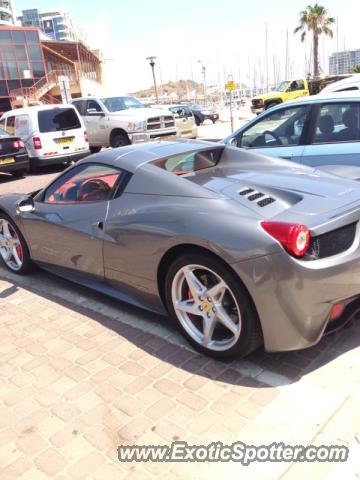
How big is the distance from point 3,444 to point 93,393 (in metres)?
0.58

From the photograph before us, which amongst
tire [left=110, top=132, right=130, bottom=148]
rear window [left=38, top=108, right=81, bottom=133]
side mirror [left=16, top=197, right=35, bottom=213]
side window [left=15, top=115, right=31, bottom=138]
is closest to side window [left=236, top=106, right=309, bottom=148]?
side mirror [left=16, top=197, right=35, bottom=213]

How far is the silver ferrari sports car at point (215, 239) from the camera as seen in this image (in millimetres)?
2584

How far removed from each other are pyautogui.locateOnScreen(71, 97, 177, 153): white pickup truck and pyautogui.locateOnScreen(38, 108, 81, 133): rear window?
170 centimetres

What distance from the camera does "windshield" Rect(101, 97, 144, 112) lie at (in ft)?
49.5

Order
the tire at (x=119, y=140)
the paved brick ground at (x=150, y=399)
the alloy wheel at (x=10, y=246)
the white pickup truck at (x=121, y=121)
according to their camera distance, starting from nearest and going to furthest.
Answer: the paved brick ground at (x=150, y=399), the alloy wheel at (x=10, y=246), the white pickup truck at (x=121, y=121), the tire at (x=119, y=140)

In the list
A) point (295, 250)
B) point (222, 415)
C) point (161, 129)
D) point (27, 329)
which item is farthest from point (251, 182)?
point (161, 129)

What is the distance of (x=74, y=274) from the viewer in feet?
13.2

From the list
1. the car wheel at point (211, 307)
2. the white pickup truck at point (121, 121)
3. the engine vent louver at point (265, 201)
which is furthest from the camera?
the white pickup truck at point (121, 121)

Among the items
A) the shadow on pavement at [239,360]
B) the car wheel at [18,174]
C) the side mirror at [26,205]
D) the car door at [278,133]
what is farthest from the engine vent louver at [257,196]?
the car wheel at [18,174]

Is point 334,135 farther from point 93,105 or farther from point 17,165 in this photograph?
point 93,105

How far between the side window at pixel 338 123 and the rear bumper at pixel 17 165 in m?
8.77

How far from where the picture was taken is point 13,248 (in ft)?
16.1

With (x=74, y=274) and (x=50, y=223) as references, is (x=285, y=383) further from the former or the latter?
(x=50, y=223)

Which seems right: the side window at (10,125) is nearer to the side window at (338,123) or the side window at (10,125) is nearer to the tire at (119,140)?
the tire at (119,140)
